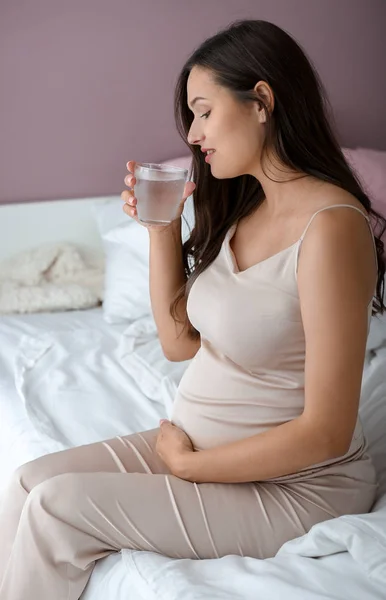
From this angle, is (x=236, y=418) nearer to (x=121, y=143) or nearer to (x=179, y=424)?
(x=179, y=424)

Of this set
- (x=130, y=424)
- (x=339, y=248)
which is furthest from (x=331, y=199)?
(x=130, y=424)

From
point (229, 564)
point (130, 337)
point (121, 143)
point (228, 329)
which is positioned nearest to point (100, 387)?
point (130, 337)

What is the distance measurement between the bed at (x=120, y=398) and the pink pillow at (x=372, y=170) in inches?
25.0

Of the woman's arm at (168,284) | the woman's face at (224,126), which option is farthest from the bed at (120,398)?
the woman's face at (224,126)

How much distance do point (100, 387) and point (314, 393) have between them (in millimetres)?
867

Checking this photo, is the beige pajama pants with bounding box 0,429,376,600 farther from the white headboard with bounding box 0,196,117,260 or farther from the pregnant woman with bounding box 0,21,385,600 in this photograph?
the white headboard with bounding box 0,196,117,260

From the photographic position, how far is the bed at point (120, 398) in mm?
1121

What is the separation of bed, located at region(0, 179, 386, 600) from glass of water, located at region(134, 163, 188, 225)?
21.1 inches

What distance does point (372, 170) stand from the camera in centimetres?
265

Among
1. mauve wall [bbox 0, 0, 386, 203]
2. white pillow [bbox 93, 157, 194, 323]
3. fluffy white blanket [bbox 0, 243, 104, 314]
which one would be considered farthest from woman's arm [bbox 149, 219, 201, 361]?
mauve wall [bbox 0, 0, 386, 203]

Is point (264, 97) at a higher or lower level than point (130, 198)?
higher

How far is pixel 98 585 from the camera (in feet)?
3.97

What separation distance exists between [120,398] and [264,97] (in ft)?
2.81

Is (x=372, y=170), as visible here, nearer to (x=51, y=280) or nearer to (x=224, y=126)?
(x=51, y=280)
